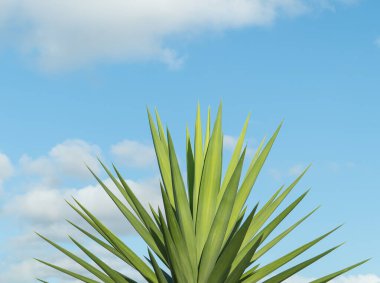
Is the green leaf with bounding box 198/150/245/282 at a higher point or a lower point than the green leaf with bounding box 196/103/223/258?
lower

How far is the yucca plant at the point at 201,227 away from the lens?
4621mm

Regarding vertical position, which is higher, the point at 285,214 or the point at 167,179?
the point at 167,179

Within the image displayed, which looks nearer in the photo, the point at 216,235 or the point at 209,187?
the point at 216,235

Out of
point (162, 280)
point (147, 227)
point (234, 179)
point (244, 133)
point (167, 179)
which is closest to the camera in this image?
point (234, 179)

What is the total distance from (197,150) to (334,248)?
1530 mm

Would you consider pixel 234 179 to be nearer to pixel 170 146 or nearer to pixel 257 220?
pixel 170 146

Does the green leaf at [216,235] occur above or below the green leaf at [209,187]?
below

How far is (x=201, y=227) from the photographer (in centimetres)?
512

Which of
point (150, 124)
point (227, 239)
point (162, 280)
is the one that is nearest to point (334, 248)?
point (227, 239)

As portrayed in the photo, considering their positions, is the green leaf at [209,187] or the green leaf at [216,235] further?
the green leaf at [209,187]

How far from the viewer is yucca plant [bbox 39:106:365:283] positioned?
4621mm

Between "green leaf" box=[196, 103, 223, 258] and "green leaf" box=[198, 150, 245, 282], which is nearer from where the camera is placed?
"green leaf" box=[198, 150, 245, 282]

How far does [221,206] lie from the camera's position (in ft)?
15.2

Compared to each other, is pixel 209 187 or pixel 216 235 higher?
pixel 209 187
